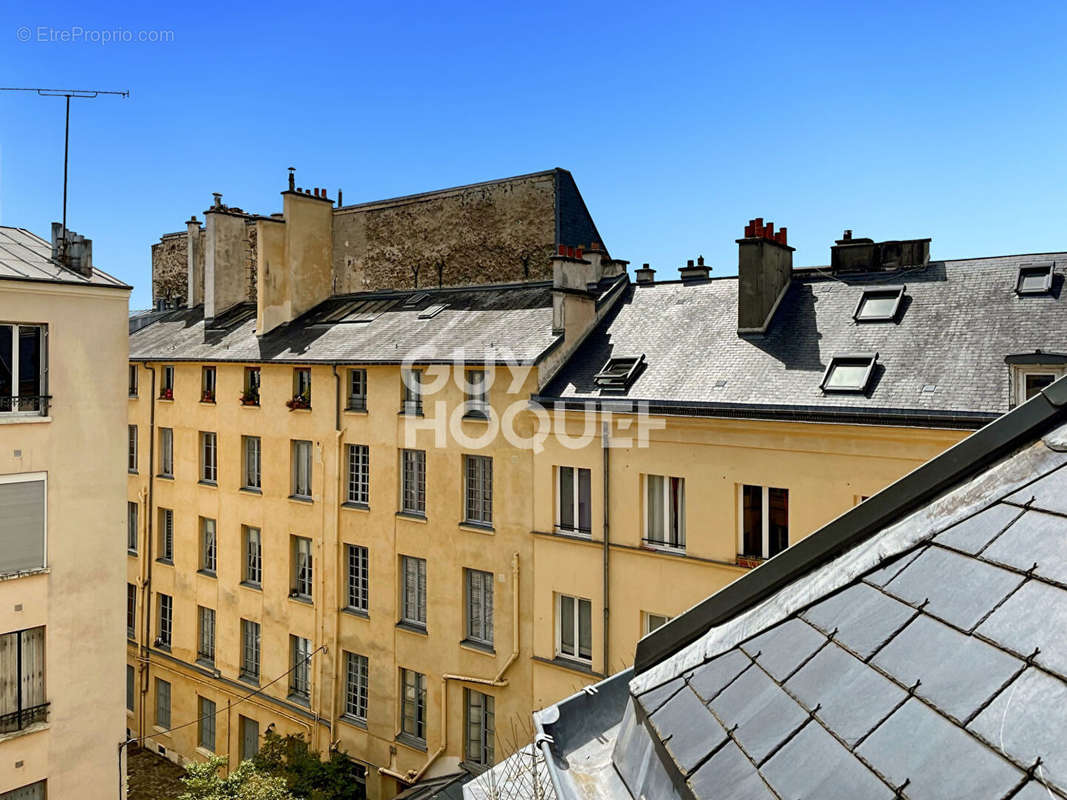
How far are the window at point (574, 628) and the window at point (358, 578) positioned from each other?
5.59m

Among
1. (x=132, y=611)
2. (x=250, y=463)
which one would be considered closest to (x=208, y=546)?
(x=250, y=463)

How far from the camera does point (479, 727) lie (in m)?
17.1

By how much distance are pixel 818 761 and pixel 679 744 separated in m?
0.73

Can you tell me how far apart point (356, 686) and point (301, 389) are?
7695 millimetres

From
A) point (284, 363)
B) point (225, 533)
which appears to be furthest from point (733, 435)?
point (225, 533)

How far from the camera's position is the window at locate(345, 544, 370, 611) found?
19.3 meters

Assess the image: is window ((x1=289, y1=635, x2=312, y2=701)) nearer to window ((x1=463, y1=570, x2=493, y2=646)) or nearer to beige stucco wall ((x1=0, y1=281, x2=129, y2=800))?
window ((x1=463, y1=570, x2=493, y2=646))

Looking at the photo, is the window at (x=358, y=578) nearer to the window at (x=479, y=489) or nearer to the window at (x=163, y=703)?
the window at (x=479, y=489)

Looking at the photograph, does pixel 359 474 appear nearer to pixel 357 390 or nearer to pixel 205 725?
pixel 357 390

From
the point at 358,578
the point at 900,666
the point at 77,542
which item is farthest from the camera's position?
the point at 358,578

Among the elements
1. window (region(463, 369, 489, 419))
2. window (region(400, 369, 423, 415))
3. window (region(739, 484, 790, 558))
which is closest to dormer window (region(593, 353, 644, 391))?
window (region(463, 369, 489, 419))

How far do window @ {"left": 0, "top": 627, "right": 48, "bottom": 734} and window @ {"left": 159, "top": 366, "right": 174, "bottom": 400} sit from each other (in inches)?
549

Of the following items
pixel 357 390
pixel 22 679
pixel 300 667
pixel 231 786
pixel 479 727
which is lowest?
pixel 231 786

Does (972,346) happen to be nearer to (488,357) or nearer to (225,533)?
(488,357)
